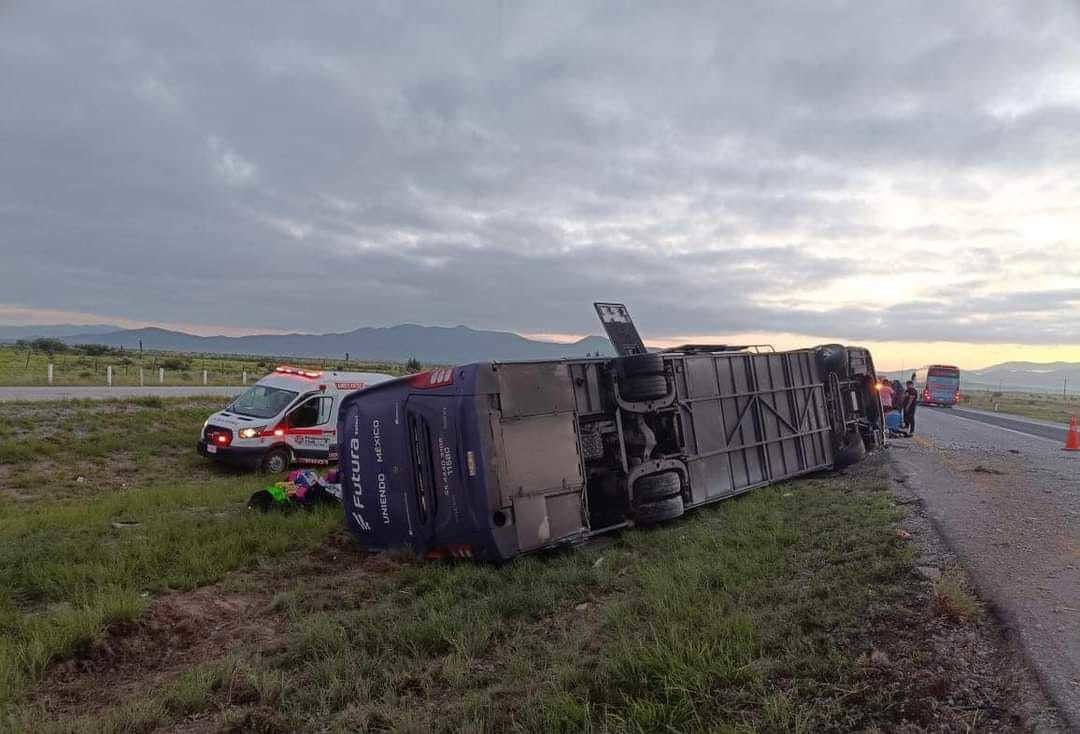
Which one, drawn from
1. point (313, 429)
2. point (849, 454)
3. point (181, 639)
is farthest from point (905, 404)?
point (181, 639)

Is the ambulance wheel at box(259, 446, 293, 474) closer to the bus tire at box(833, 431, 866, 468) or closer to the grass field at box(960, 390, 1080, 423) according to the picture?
the bus tire at box(833, 431, 866, 468)

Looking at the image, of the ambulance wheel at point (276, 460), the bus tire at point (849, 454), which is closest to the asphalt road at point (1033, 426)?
the bus tire at point (849, 454)

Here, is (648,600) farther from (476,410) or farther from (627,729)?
(476,410)

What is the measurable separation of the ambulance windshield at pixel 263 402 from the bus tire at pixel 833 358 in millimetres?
10461

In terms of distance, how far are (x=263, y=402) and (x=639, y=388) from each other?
375 inches

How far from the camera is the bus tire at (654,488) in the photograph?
23.0 ft

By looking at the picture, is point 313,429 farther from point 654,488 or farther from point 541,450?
point 654,488

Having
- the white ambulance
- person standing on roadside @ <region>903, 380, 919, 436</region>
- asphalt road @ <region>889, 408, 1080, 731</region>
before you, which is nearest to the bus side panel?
asphalt road @ <region>889, 408, 1080, 731</region>

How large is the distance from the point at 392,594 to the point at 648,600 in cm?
237

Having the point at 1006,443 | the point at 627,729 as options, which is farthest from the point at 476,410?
the point at 1006,443

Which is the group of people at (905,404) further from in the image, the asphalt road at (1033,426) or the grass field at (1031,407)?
the grass field at (1031,407)

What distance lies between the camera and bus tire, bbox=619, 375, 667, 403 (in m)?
7.37

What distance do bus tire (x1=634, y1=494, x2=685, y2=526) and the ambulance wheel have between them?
879 cm

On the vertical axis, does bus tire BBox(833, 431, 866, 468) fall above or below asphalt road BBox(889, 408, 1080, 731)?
above
